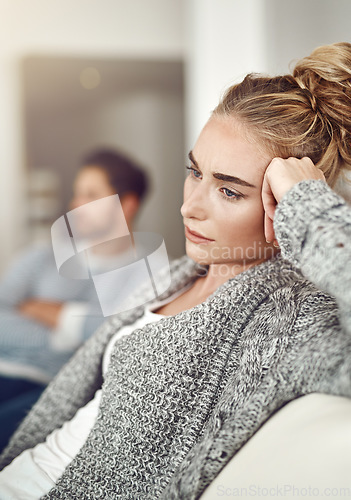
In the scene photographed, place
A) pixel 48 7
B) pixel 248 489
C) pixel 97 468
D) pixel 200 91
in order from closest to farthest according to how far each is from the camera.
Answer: pixel 248 489, pixel 97 468, pixel 200 91, pixel 48 7

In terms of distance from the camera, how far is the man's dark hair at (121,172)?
5.86 feet

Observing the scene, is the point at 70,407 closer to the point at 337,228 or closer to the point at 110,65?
the point at 337,228

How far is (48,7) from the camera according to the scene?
2582mm

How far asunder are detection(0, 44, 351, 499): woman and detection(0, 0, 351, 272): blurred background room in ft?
4.79

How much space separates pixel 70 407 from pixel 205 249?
→ 0.41 meters

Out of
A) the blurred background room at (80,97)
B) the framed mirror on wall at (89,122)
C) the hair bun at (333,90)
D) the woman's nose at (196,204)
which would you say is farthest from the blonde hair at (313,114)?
the framed mirror on wall at (89,122)

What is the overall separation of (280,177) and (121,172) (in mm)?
1264

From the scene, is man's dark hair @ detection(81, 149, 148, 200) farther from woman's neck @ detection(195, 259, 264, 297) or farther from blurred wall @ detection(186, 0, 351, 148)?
woman's neck @ detection(195, 259, 264, 297)

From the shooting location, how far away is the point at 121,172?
5.91 ft

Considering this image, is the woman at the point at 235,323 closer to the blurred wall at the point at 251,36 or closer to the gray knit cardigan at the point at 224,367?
the gray knit cardigan at the point at 224,367

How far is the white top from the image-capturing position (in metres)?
0.70

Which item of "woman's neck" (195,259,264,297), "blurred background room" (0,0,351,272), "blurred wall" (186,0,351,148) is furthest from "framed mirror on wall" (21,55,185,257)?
"woman's neck" (195,259,264,297)

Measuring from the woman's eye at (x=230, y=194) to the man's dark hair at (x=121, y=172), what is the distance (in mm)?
1114

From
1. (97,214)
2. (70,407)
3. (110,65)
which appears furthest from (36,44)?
(70,407)
